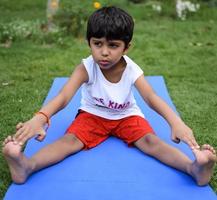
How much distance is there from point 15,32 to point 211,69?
242 cm

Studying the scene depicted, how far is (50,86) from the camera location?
13.9ft

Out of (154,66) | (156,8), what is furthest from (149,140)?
(156,8)

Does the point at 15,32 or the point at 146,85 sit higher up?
the point at 146,85

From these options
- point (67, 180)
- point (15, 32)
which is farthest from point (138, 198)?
point (15, 32)

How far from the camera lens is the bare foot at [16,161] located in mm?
2424

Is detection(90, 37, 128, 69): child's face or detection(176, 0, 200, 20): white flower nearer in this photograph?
detection(90, 37, 128, 69): child's face

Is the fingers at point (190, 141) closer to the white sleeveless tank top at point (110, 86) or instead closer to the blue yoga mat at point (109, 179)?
the blue yoga mat at point (109, 179)

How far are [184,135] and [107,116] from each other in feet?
2.25

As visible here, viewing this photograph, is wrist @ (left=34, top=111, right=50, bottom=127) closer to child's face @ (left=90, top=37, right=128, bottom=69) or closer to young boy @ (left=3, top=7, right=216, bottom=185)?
young boy @ (left=3, top=7, right=216, bottom=185)

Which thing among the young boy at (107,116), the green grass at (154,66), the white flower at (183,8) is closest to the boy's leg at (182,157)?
the young boy at (107,116)

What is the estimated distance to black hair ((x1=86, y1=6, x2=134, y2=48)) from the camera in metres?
2.68

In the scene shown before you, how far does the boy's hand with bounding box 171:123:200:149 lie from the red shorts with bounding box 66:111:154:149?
0.42 m

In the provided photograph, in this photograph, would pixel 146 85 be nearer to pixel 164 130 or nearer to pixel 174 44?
pixel 164 130

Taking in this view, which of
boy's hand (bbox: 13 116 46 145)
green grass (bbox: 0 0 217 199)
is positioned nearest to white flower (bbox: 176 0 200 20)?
green grass (bbox: 0 0 217 199)
